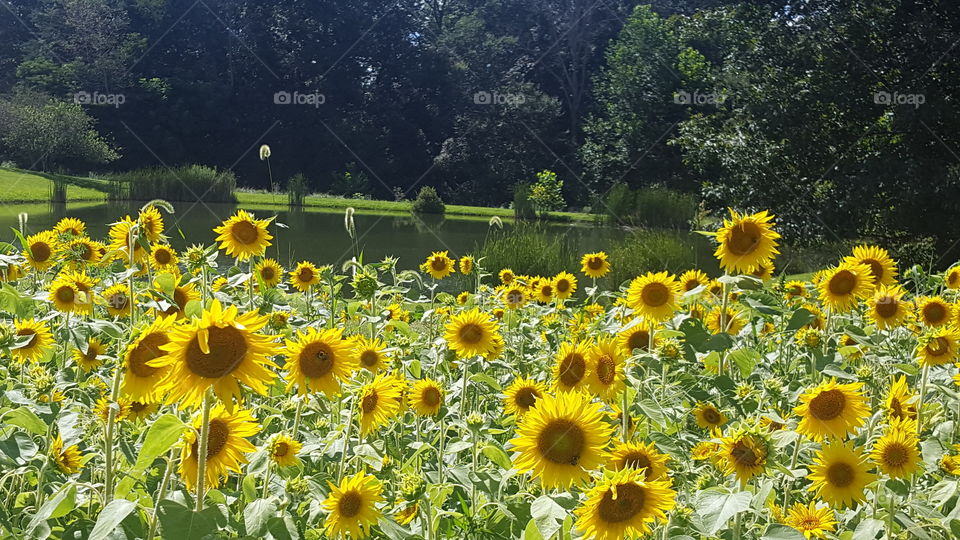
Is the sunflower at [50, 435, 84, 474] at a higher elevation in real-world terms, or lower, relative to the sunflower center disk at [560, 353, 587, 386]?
lower

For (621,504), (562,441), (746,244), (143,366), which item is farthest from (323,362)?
(746,244)

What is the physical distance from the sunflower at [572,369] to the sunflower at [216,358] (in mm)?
637

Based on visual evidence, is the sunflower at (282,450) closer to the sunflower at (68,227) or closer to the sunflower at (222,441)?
the sunflower at (222,441)

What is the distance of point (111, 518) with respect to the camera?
39.0 inches

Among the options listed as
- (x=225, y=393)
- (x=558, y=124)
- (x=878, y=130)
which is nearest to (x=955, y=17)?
(x=878, y=130)

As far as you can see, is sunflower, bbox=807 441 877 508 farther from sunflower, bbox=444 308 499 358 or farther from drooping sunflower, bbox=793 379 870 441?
sunflower, bbox=444 308 499 358

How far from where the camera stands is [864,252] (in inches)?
102

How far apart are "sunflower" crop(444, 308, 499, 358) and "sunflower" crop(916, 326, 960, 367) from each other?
37.2 inches

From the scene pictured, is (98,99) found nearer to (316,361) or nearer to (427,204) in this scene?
(427,204)

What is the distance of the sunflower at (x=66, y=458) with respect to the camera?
1.50 meters

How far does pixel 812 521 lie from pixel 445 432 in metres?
Result: 0.70

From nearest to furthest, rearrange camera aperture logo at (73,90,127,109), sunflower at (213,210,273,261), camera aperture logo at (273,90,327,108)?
sunflower at (213,210,273,261) < camera aperture logo at (73,90,127,109) < camera aperture logo at (273,90,327,108)

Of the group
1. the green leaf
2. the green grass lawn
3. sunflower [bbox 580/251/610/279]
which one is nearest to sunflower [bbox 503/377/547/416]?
the green leaf

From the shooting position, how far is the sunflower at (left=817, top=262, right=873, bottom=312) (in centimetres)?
229
